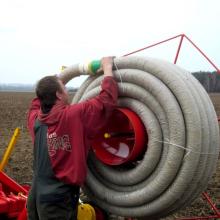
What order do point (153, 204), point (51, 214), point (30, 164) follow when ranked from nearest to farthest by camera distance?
point (51, 214)
point (153, 204)
point (30, 164)

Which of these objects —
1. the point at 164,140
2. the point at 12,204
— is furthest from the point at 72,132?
the point at 12,204

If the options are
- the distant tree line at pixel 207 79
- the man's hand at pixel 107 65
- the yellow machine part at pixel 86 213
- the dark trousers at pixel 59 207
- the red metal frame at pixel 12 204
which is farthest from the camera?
the distant tree line at pixel 207 79

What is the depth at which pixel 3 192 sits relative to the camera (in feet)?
13.0

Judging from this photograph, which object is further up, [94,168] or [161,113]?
[161,113]

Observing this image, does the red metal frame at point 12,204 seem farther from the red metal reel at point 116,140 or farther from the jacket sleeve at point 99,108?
the jacket sleeve at point 99,108

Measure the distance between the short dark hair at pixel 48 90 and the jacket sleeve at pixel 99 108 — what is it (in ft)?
0.65

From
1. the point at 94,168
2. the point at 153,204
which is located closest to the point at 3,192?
the point at 94,168

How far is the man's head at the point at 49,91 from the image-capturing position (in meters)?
2.92

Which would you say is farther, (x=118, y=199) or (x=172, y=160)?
(x=118, y=199)

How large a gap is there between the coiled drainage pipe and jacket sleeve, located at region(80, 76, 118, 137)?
186mm

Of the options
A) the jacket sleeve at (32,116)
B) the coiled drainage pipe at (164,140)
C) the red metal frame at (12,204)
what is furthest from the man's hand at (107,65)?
the red metal frame at (12,204)

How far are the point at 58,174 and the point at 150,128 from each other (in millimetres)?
677

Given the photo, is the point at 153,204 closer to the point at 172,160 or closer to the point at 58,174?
the point at 172,160

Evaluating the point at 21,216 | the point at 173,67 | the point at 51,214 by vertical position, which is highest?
the point at 173,67
